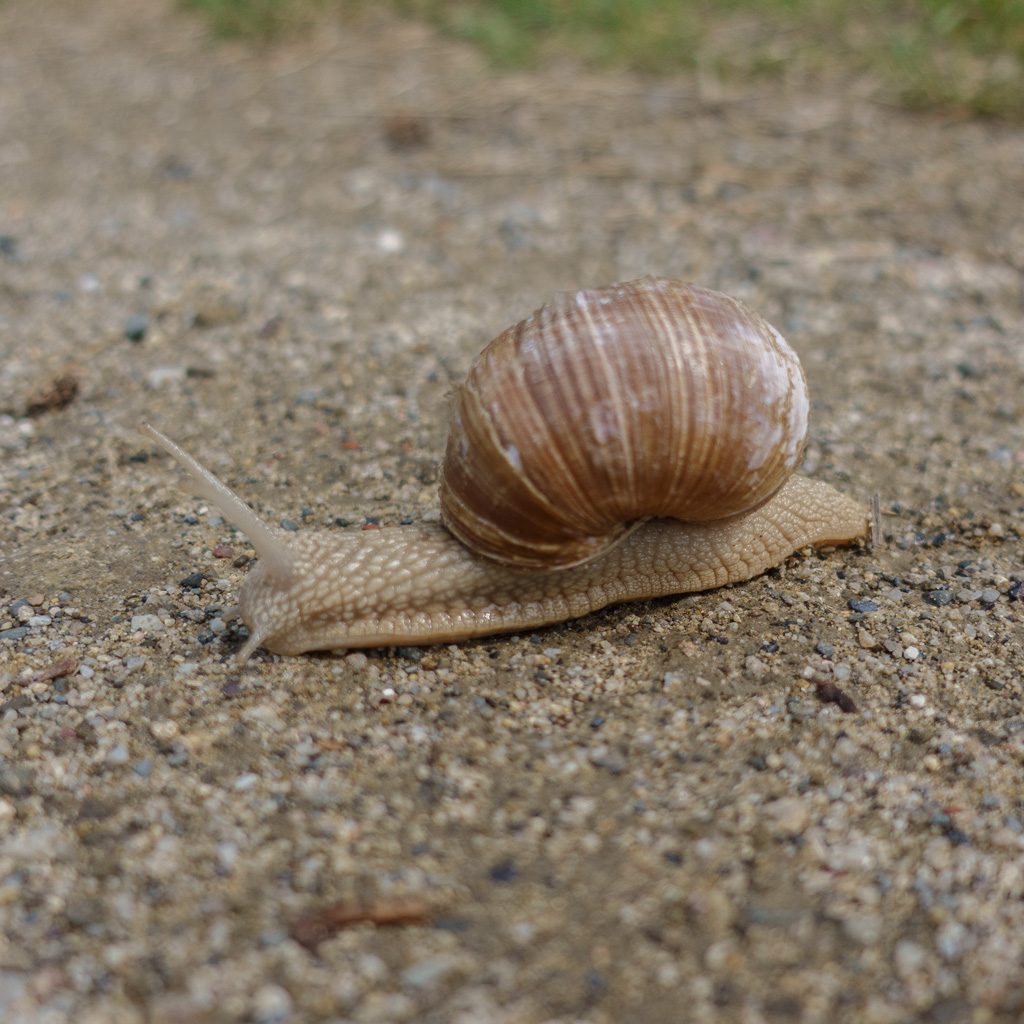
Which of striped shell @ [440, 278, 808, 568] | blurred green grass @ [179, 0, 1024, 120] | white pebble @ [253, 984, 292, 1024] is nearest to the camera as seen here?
white pebble @ [253, 984, 292, 1024]

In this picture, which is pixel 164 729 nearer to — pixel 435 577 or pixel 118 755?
pixel 118 755

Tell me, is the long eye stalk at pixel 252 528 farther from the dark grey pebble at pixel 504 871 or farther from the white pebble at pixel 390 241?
the white pebble at pixel 390 241

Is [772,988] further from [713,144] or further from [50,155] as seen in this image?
[50,155]

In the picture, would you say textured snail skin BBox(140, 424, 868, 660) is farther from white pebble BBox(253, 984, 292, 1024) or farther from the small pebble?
white pebble BBox(253, 984, 292, 1024)

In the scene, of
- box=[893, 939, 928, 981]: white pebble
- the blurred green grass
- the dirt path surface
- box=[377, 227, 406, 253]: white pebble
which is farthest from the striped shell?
the blurred green grass

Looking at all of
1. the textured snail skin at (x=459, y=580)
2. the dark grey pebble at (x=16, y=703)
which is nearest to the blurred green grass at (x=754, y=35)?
the textured snail skin at (x=459, y=580)

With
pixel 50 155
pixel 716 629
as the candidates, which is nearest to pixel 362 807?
pixel 716 629

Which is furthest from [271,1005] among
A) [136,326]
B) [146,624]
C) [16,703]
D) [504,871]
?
[136,326]
